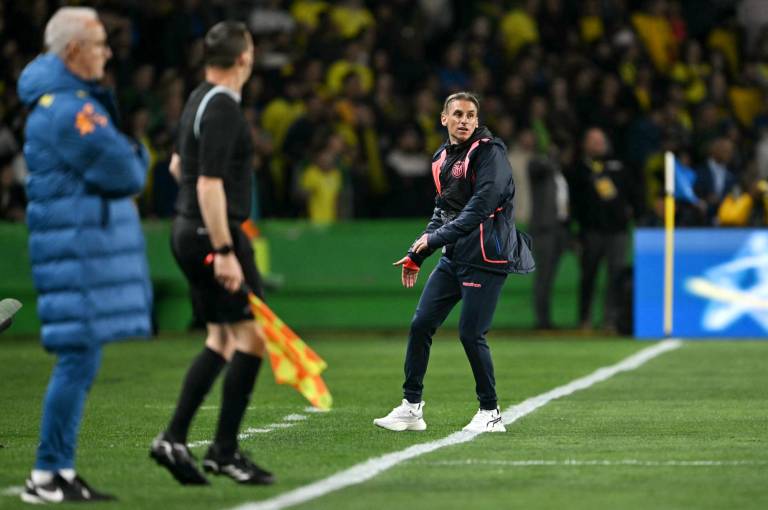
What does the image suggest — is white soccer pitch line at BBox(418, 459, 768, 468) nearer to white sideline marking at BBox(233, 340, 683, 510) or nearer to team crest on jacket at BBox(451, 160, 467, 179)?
white sideline marking at BBox(233, 340, 683, 510)

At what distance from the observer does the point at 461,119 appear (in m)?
10.5

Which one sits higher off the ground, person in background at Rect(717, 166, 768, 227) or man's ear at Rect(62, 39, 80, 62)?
man's ear at Rect(62, 39, 80, 62)

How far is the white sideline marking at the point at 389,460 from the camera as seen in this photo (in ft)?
24.7

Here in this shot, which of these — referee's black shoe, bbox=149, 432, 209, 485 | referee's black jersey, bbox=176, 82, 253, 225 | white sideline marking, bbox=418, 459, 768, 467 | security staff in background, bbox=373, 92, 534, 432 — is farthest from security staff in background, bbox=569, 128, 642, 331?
referee's black shoe, bbox=149, 432, 209, 485

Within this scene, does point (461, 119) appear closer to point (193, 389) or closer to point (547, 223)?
point (193, 389)

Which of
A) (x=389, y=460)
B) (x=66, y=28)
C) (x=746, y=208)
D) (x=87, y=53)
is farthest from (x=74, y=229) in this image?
(x=746, y=208)

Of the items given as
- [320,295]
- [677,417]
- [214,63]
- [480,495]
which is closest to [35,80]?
[214,63]

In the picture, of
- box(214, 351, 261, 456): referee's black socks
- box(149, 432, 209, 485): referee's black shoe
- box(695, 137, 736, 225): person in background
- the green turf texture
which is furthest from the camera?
box(695, 137, 736, 225): person in background

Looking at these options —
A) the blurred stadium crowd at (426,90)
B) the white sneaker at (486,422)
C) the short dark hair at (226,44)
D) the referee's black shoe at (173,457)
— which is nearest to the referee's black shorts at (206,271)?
the referee's black shoe at (173,457)

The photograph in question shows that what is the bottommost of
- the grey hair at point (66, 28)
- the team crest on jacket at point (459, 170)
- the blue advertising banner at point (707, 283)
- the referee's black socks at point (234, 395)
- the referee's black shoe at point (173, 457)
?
the blue advertising banner at point (707, 283)

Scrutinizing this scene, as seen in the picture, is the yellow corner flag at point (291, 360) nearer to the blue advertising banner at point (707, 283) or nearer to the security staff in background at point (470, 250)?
the security staff in background at point (470, 250)

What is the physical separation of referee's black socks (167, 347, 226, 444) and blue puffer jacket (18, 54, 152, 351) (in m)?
0.42

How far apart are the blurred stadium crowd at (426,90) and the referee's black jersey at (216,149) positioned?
1245 centimetres

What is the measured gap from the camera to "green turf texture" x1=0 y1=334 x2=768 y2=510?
777 centimetres
